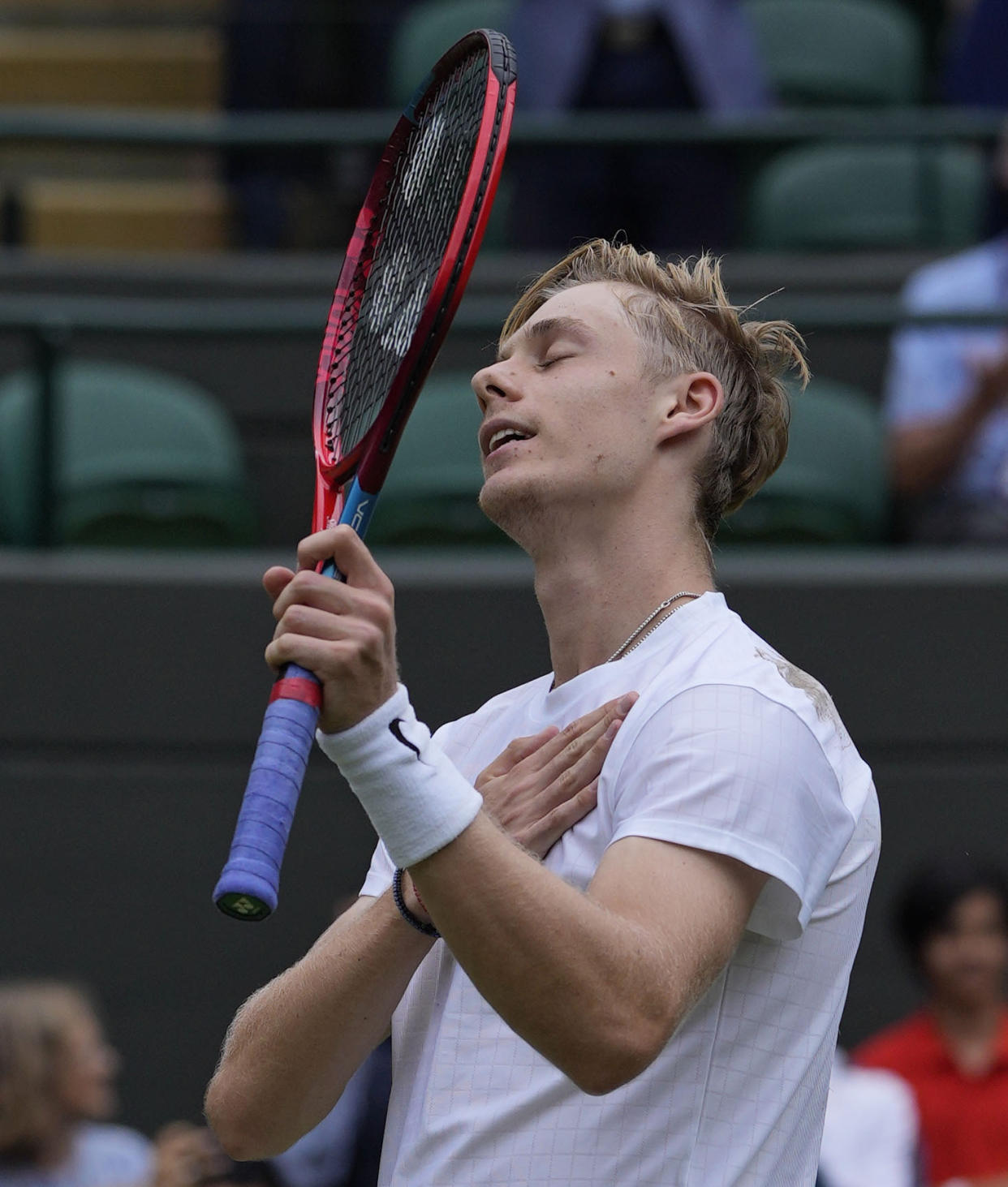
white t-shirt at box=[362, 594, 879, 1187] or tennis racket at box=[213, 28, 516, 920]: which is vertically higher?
tennis racket at box=[213, 28, 516, 920]

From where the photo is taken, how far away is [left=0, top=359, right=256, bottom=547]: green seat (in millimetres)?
5281

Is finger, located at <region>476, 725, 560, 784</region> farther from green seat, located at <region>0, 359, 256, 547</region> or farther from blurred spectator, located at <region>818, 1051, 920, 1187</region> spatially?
green seat, located at <region>0, 359, 256, 547</region>

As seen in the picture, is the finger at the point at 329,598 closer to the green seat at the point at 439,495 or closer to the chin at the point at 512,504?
the chin at the point at 512,504

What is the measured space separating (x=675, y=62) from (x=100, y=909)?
3484 millimetres

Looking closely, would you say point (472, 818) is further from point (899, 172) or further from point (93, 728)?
point (899, 172)

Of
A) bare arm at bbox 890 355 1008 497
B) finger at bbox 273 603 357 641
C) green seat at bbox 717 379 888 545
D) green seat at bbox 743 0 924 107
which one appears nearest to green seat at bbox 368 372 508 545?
green seat at bbox 717 379 888 545

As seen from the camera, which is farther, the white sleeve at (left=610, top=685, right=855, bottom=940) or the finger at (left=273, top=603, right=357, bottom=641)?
the white sleeve at (left=610, top=685, right=855, bottom=940)

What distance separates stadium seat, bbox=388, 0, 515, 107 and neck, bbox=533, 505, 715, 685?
523 centimetres

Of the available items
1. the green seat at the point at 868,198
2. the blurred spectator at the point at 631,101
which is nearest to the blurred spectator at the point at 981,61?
the green seat at the point at 868,198

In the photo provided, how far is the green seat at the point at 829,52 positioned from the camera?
7.50 meters

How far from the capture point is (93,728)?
505 centimetres

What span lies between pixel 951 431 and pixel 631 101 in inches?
80.8

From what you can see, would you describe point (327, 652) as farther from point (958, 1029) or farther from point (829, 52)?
point (829, 52)

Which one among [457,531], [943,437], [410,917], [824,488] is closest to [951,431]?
[943,437]
